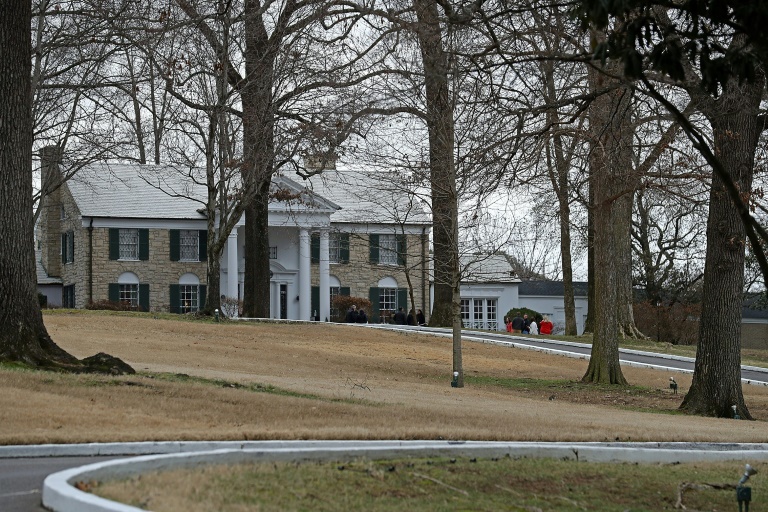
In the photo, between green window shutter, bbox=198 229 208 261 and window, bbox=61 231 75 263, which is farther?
window, bbox=61 231 75 263

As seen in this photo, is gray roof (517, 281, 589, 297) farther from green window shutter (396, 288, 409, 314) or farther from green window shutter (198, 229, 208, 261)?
green window shutter (198, 229, 208, 261)

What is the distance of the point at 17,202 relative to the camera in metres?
17.0

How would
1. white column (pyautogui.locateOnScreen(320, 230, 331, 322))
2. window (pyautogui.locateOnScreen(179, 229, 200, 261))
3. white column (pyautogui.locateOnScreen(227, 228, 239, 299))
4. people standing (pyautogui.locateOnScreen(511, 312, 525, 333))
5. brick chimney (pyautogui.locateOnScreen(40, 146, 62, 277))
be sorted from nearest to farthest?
1. white column (pyautogui.locateOnScreen(227, 228, 239, 299))
2. window (pyautogui.locateOnScreen(179, 229, 200, 261))
3. people standing (pyautogui.locateOnScreen(511, 312, 525, 333))
4. white column (pyautogui.locateOnScreen(320, 230, 331, 322))
5. brick chimney (pyautogui.locateOnScreen(40, 146, 62, 277))

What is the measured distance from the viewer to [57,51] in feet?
101

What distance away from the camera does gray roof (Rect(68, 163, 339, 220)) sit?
167 ft

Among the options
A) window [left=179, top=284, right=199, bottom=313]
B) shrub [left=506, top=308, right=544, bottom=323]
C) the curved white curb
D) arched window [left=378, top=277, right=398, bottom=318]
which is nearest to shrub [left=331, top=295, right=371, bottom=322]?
arched window [left=378, top=277, right=398, bottom=318]

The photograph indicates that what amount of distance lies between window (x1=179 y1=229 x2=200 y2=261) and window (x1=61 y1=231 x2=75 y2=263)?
17.4 ft

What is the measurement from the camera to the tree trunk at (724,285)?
18328mm

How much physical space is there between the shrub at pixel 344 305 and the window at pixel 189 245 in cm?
710

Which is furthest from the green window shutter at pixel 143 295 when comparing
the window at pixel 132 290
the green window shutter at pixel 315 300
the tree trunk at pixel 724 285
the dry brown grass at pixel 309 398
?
the tree trunk at pixel 724 285

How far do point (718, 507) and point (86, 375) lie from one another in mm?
10112

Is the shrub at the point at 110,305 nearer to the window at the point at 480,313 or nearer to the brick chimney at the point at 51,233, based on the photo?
the brick chimney at the point at 51,233

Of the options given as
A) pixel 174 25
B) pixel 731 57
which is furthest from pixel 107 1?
pixel 731 57

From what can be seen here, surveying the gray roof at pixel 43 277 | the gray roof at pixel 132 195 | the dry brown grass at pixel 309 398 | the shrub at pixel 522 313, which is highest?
the gray roof at pixel 132 195
